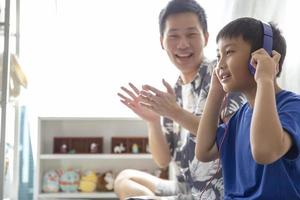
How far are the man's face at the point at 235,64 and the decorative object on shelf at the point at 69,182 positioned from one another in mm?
1538

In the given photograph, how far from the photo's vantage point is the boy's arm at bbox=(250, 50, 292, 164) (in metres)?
0.65

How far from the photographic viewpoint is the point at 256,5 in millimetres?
1682

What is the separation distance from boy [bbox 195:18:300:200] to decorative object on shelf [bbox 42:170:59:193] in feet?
4.63

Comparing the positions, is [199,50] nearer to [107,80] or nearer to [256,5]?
[256,5]

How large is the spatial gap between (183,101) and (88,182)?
1.05m

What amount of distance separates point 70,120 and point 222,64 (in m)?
1.55

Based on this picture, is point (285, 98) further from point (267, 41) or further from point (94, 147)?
point (94, 147)

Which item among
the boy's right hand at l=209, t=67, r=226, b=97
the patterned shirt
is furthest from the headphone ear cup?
the patterned shirt

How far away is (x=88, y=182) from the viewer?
2.16 metres

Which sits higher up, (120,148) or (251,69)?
(251,69)

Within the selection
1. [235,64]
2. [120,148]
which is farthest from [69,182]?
[235,64]

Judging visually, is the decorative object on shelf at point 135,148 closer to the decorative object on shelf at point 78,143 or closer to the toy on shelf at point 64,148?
the decorative object on shelf at point 78,143

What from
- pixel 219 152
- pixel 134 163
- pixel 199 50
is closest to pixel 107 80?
pixel 134 163

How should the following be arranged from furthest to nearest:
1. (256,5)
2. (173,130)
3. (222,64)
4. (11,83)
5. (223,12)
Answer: (223,12)
(11,83)
(256,5)
(173,130)
(222,64)
